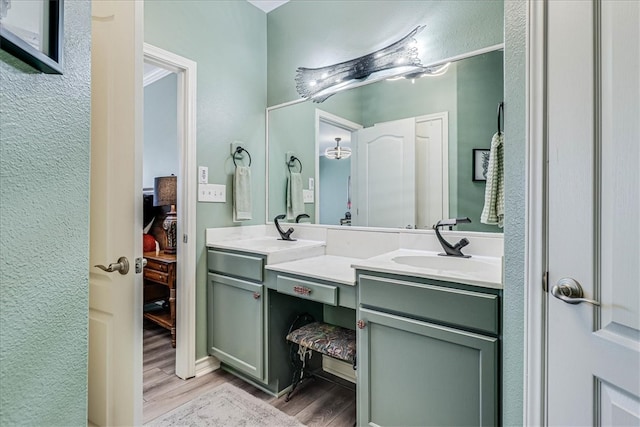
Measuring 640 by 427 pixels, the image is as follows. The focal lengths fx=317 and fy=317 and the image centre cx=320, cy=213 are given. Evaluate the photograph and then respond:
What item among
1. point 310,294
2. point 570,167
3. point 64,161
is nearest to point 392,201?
point 310,294

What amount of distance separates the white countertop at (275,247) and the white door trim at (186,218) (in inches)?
7.6

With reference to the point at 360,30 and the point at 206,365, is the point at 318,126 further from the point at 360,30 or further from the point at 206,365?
the point at 206,365

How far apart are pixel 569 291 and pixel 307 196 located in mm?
1875

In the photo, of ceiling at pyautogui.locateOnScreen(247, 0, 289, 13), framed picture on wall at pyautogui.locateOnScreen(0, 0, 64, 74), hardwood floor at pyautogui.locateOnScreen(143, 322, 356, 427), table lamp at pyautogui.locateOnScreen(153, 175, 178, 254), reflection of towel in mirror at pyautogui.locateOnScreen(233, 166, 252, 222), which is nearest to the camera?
framed picture on wall at pyautogui.locateOnScreen(0, 0, 64, 74)

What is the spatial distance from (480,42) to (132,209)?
186 centimetres

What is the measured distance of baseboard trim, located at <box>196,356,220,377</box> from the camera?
7.31 feet

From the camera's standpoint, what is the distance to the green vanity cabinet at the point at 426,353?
119 centimetres

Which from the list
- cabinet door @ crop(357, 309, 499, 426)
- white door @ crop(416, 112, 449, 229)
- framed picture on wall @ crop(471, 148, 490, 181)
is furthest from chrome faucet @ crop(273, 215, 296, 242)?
framed picture on wall @ crop(471, 148, 490, 181)

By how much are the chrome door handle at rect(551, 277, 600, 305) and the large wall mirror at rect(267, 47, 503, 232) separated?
0.82 metres

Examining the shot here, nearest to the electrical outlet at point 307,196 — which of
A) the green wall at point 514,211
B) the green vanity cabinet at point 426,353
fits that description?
the green vanity cabinet at point 426,353

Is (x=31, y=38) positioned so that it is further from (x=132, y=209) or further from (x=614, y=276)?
(x=614, y=276)

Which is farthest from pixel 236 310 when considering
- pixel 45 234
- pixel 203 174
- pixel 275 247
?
pixel 45 234

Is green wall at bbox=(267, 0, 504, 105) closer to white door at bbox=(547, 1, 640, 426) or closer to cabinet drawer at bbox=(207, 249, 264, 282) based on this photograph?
white door at bbox=(547, 1, 640, 426)

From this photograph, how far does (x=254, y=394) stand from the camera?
2006mm
